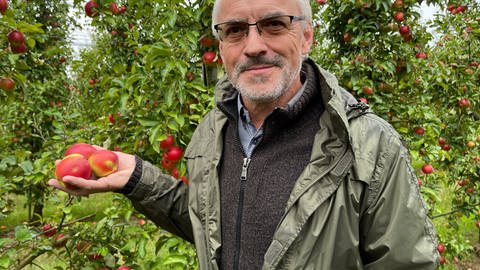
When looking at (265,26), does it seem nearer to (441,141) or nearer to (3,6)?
(3,6)

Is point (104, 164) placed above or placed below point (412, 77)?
below

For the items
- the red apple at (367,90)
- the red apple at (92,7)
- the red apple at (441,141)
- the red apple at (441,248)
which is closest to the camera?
the red apple at (92,7)

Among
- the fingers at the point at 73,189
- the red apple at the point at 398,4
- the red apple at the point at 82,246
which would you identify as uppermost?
the red apple at the point at 398,4

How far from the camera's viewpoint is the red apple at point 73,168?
1.48 metres

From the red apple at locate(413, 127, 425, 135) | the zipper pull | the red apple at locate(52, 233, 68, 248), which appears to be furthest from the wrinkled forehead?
the red apple at locate(413, 127, 425, 135)

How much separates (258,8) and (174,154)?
939mm

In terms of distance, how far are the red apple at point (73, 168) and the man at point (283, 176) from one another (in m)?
0.10

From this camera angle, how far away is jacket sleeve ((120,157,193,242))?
1.50 meters

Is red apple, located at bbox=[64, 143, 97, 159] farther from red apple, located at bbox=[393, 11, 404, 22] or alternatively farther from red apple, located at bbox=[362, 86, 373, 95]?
red apple, located at bbox=[393, 11, 404, 22]

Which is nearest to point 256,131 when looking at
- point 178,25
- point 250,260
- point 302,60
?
point 302,60

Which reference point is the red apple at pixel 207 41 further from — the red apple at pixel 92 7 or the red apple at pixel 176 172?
the red apple at pixel 92 7

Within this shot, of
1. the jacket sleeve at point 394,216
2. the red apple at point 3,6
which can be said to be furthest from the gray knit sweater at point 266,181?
the red apple at point 3,6

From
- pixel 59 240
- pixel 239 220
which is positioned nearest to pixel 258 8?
pixel 239 220

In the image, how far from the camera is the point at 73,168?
1.49 metres
